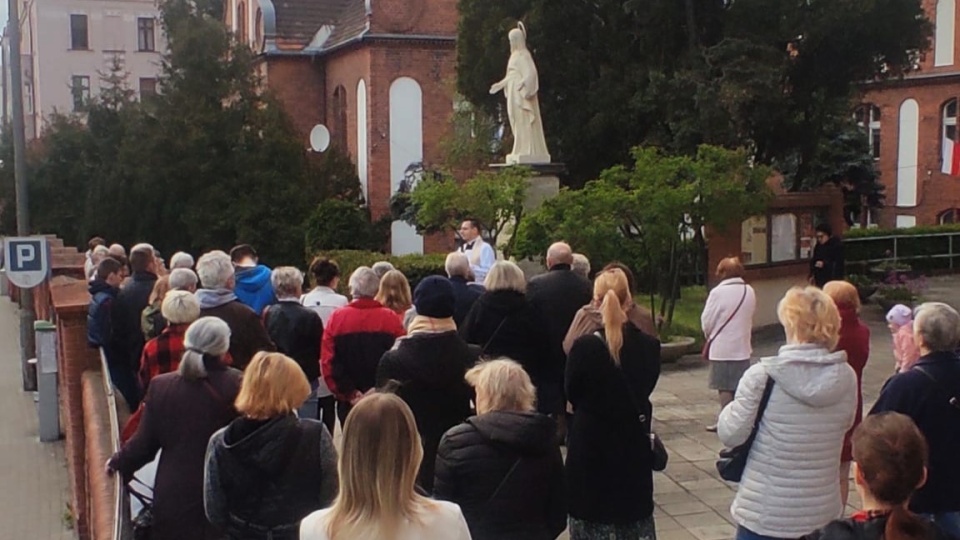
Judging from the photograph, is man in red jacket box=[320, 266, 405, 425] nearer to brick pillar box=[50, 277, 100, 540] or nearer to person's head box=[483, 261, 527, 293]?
person's head box=[483, 261, 527, 293]

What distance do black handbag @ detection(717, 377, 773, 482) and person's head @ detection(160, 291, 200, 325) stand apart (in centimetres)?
298

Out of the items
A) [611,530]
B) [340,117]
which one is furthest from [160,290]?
[340,117]

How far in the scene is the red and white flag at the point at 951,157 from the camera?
98.0 feet

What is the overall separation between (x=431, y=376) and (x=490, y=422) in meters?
1.22

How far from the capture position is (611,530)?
5.51 metres

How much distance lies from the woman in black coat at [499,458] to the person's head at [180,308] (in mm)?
2291

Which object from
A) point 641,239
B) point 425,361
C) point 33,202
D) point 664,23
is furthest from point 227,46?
point 425,361

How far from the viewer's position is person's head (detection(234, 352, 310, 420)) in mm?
4422

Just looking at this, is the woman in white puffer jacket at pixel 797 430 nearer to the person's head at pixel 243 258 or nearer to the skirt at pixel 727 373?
the skirt at pixel 727 373

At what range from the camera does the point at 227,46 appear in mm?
26359

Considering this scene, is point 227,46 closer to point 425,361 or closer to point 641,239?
point 641,239

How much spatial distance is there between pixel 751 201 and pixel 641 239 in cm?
168

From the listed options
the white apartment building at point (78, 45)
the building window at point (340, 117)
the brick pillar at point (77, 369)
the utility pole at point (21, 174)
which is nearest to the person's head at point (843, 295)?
the brick pillar at point (77, 369)

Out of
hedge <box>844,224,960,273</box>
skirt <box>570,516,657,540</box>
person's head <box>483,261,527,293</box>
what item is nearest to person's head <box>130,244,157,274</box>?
person's head <box>483,261,527,293</box>
